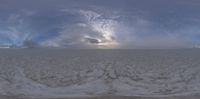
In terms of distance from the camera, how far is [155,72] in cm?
2645

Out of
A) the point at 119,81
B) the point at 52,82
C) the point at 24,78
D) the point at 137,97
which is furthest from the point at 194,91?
the point at 24,78

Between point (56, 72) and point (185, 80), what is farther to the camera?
point (56, 72)

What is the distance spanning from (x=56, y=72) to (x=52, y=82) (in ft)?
14.9

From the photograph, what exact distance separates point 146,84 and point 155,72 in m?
6.12

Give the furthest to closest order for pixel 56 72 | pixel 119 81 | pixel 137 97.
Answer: pixel 56 72, pixel 119 81, pixel 137 97

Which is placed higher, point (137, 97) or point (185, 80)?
point (185, 80)

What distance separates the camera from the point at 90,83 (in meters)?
20.1

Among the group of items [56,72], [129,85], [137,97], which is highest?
[56,72]

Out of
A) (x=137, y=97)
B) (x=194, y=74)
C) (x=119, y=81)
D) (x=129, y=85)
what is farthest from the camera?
(x=194, y=74)

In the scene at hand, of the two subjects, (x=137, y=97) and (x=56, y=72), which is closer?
(x=137, y=97)

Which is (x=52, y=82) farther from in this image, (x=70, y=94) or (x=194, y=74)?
(x=194, y=74)

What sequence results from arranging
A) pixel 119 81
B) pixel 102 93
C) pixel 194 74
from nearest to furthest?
pixel 102 93, pixel 119 81, pixel 194 74

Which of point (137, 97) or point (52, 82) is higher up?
point (52, 82)

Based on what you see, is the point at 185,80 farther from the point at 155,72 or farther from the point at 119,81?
the point at 155,72
